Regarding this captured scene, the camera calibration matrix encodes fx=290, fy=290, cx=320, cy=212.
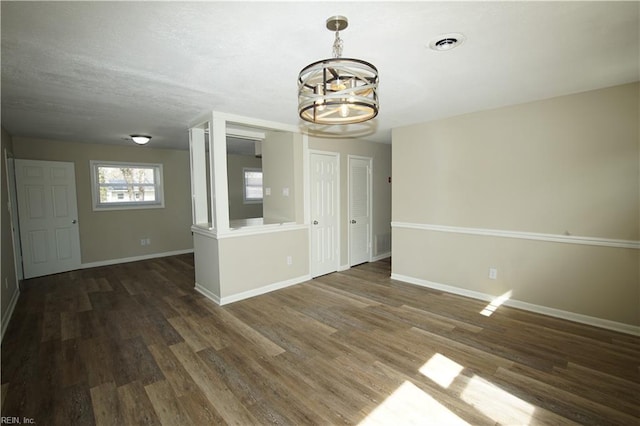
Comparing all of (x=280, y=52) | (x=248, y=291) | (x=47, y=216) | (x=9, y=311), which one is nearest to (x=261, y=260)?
(x=248, y=291)

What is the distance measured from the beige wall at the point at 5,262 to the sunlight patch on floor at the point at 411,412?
3.88 m

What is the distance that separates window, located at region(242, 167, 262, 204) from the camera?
7.75 m

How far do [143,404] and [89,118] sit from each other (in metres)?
3.59

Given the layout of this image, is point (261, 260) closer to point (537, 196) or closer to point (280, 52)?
point (280, 52)

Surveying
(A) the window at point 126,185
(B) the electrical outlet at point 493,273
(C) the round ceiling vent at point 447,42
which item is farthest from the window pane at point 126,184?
(B) the electrical outlet at point 493,273

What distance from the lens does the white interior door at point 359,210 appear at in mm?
5363

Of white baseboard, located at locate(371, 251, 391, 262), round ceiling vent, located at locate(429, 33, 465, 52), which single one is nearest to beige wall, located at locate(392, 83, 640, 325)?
white baseboard, located at locate(371, 251, 391, 262)

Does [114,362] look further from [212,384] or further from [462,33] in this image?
[462,33]

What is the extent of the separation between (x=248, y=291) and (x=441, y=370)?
8.39 ft

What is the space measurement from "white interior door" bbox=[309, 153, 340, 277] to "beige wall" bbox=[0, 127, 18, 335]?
12.3 feet

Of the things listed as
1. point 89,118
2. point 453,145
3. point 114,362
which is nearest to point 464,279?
point 453,145

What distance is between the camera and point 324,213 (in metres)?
4.93

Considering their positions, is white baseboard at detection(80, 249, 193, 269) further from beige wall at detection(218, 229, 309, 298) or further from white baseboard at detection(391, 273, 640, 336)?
white baseboard at detection(391, 273, 640, 336)

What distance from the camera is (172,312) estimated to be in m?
3.53
